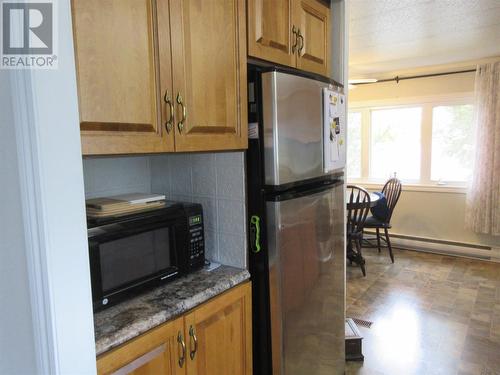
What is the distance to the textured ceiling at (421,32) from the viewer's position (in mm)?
2367

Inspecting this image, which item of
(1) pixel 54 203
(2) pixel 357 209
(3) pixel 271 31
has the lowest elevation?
(2) pixel 357 209

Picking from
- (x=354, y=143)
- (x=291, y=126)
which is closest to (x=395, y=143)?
(x=354, y=143)

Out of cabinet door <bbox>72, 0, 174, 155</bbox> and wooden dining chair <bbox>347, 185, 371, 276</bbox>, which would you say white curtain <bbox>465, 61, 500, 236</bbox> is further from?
cabinet door <bbox>72, 0, 174, 155</bbox>

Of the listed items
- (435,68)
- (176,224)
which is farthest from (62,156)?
(435,68)

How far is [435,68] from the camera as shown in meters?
4.40

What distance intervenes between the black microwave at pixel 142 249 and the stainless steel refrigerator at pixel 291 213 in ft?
0.81

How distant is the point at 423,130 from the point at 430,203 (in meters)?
0.93

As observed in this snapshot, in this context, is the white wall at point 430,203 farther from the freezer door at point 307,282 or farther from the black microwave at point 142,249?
the black microwave at point 142,249

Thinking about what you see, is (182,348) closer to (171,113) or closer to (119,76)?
(171,113)

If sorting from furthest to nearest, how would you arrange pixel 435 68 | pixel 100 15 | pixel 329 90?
1. pixel 435 68
2. pixel 329 90
3. pixel 100 15

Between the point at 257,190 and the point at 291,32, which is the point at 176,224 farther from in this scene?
the point at 291,32

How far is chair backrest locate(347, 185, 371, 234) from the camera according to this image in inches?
145

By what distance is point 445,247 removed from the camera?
4.51 meters

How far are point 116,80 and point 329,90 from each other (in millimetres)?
1084
